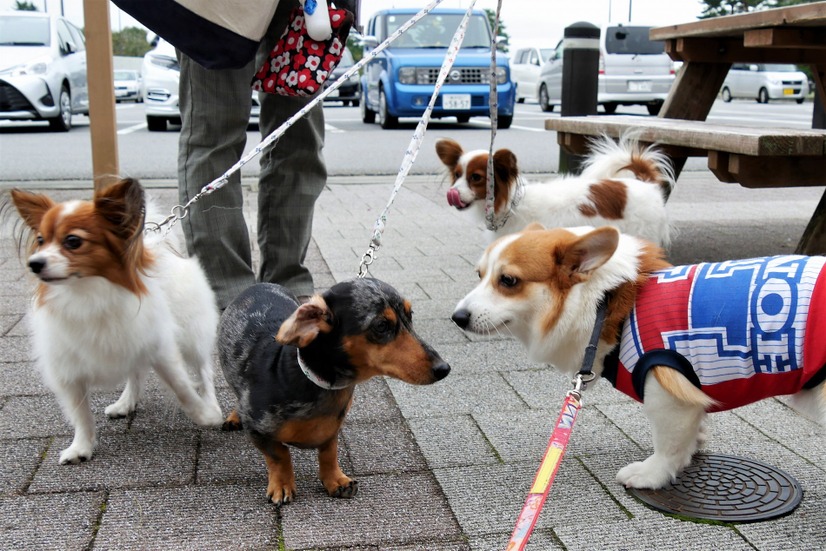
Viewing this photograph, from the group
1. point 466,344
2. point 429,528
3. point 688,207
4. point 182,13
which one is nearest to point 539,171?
point 688,207

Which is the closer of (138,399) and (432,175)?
(138,399)

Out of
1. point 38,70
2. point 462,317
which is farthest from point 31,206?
point 38,70

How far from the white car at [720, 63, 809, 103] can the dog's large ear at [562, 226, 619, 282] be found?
25.4 m

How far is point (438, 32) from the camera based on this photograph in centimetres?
1414

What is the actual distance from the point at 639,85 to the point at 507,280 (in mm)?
15939

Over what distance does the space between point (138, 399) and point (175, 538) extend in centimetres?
95

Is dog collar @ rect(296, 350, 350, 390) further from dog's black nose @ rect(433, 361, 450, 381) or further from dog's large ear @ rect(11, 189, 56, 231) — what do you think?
dog's large ear @ rect(11, 189, 56, 231)

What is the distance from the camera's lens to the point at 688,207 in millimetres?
7238

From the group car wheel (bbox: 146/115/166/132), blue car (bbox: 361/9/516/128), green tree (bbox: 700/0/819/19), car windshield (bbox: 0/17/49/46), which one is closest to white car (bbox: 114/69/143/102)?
car windshield (bbox: 0/17/49/46)

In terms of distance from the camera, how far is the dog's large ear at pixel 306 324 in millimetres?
2006

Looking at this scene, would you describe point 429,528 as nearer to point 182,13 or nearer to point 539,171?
point 182,13

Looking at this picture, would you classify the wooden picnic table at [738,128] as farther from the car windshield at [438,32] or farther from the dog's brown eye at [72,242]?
the car windshield at [438,32]

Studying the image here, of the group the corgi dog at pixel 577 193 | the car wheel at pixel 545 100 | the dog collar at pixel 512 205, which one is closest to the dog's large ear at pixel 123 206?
the corgi dog at pixel 577 193

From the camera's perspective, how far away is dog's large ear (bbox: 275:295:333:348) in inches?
79.0
